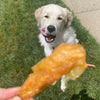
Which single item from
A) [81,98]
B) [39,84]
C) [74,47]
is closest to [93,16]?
[81,98]

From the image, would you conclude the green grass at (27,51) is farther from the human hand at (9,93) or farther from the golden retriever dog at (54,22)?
the human hand at (9,93)

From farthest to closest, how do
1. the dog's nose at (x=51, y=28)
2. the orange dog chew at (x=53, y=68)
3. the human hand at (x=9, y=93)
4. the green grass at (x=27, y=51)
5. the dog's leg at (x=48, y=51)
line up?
the dog's leg at (x=48, y=51)
the green grass at (x=27, y=51)
the dog's nose at (x=51, y=28)
the human hand at (x=9, y=93)
the orange dog chew at (x=53, y=68)

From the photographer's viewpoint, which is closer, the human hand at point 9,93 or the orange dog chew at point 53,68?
the orange dog chew at point 53,68

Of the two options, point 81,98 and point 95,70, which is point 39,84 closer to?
point 81,98

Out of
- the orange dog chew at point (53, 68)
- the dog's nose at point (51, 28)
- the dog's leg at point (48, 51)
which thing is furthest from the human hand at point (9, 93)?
the dog's leg at point (48, 51)

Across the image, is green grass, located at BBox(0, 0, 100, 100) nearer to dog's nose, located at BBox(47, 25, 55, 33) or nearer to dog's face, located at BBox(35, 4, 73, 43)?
dog's face, located at BBox(35, 4, 73, 43)

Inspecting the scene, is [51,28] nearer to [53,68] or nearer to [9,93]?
[53,68]
